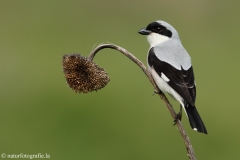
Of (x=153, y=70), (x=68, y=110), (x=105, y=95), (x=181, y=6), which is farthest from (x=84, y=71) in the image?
(x=181, y=6)

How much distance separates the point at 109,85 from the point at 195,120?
6.94 m

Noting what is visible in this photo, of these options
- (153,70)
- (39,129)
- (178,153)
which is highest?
(153,70)

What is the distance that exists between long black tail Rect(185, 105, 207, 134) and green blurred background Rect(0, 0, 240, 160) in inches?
148

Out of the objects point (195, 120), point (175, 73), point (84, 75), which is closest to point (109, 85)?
point (175, 73)

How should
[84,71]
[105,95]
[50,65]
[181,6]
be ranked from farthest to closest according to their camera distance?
[181,6] → [50,65] → [105,95] → [84,71]

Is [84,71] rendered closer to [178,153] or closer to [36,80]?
[178,153]

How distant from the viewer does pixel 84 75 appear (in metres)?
4.75

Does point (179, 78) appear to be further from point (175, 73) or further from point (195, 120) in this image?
point (195, 120)

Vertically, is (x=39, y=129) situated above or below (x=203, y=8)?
below

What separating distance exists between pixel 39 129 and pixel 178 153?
248 cm

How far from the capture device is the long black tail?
205 inches

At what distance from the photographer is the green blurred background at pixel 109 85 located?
9469mm

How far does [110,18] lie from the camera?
1698 cm

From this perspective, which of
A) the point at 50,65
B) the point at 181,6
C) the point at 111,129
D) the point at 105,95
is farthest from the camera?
the point at 181,6
